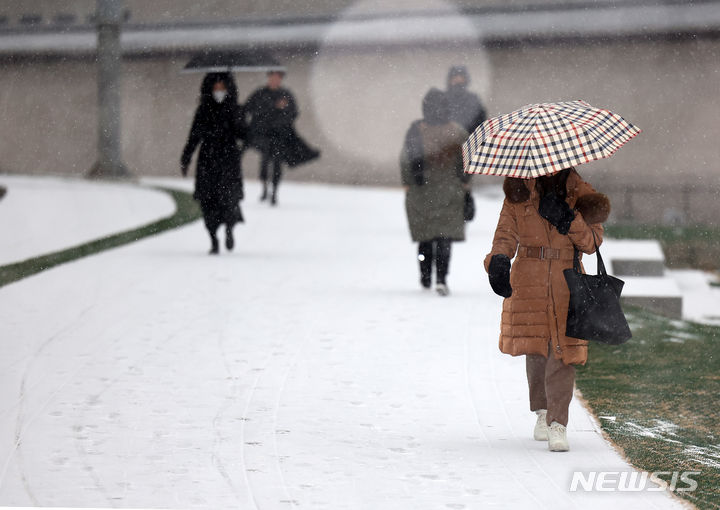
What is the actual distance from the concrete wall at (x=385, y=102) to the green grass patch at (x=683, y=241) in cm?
118

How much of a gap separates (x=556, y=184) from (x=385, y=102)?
1823cm

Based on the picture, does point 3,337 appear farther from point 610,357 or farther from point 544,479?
point 544,479

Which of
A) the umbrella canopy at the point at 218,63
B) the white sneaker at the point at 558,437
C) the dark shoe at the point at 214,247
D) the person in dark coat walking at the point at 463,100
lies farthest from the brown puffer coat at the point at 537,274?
the dark shoe at the point at 214,247

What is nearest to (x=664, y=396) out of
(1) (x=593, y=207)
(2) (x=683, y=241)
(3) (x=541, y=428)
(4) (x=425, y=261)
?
(3) (x=541, y=428)

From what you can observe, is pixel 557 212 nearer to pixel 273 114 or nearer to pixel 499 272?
pixel 499 272

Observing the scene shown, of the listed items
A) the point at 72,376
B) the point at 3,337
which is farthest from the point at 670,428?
Answer: the point at 3,337

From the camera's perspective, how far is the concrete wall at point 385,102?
21.0 metres

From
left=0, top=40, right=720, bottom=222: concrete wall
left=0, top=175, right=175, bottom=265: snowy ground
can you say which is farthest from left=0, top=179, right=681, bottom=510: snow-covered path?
left=0, top=40, right=720, bottom=222: concrete wall

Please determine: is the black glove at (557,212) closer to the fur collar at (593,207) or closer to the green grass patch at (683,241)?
the fur collar at (593,207)

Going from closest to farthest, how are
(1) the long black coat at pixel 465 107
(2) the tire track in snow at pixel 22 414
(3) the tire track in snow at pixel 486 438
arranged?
(3) the tire track in snow at pixel 486 438, (2) the tire track in snow at pixel 22 414, (1) the long black coat at pixel 465 107

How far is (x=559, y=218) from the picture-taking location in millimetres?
5441

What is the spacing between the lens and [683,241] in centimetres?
1817

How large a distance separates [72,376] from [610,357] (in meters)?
3.37

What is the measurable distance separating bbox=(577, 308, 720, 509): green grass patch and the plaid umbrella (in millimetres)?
1312
